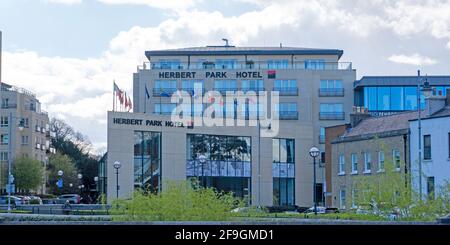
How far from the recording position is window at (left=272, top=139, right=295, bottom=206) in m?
78.6

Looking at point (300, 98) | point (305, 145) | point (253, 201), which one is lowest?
point (253, 201)

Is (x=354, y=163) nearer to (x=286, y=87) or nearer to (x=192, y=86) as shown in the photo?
(x=286, y=87)

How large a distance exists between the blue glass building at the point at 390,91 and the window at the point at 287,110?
7992 millimetres

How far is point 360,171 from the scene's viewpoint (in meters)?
56.6

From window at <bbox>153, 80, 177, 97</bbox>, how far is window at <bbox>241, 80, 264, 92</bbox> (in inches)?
327

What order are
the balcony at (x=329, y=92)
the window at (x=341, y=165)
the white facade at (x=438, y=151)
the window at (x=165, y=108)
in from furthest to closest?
the window at (x=165, y=108)
the balcony at (x=329, y=92)
the window at (x=341, y=165)
the white facade at (x=438, y=151)

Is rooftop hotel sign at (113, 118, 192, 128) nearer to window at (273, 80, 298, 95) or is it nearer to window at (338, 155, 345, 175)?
window at (338, 155, 345, 175)

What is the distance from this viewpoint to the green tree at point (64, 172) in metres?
107

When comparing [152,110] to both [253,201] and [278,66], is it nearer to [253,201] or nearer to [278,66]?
[278,66]

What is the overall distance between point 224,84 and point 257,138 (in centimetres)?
1918

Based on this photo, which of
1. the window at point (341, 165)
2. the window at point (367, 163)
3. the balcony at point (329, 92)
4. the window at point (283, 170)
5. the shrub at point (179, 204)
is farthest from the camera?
the balcony at point (329, 92)

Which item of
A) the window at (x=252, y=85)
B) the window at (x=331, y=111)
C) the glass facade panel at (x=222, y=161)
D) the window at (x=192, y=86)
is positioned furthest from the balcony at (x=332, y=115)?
the glass facade panel at (x=222, y=161)

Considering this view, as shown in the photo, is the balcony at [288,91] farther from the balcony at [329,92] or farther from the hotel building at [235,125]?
the balcony at [329,92]

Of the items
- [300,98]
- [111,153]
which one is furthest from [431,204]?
[300,98]
